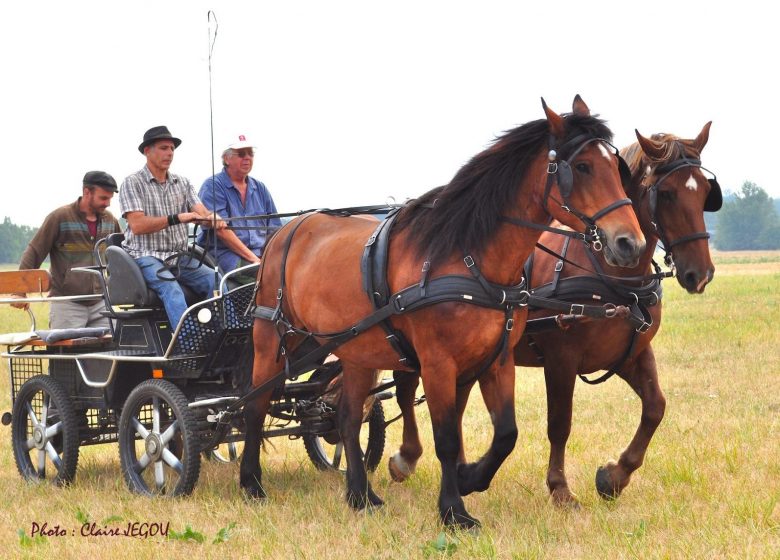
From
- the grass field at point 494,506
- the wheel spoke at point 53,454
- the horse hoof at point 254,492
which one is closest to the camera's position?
the grass field at point 494,506

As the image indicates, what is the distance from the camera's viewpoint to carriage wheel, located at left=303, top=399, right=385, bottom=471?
769cm

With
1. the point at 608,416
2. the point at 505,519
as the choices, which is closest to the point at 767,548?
the point at 505,519

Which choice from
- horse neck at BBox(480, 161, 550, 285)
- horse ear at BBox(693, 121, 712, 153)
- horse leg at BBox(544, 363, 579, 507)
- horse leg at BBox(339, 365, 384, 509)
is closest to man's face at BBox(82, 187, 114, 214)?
horse leg at BBox(339, 365, 384, 509)

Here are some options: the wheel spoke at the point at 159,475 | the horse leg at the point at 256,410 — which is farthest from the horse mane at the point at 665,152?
the wheel spoke at the point at 159,475

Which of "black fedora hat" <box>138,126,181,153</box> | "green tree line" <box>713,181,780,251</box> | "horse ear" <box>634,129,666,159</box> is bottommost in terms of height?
"green tree line" <box>713,181,780,251</box>

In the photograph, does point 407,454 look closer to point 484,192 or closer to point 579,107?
point 484,192

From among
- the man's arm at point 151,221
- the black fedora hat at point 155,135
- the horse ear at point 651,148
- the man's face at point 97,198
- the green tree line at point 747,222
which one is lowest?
the green tree line at point 747,222

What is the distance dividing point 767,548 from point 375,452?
359 centimetres

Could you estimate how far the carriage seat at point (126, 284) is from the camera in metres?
6.96

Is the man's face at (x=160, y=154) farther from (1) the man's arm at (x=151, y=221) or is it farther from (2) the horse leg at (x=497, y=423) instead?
(2) the horse leg at (x=497, y=423)

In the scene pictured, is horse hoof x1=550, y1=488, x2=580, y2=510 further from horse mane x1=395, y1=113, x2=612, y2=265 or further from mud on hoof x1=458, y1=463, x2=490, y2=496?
horse mane x1=395, y1=113, x2=612, y2=265

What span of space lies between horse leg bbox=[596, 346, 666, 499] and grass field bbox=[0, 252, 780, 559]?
0.41 feet

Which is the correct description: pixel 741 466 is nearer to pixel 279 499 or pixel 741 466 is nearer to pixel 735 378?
pixel 279 499

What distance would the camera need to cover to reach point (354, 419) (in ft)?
21.0
